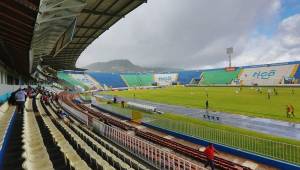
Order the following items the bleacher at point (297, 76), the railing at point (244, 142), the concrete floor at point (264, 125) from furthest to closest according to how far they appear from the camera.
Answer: the bleacher at point (297, 76) < the concrete floor at point (264, 125) < the railing at point (244, 142)

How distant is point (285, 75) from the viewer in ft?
252

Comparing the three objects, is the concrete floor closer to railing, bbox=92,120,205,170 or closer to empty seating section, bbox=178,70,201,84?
railing, bbox=92,120,205,170

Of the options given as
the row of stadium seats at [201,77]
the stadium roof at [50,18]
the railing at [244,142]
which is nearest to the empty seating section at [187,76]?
the row of stadium seats at [201,77]

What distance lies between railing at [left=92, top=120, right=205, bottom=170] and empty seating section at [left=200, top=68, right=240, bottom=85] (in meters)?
80.0

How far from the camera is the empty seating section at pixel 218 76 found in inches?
3620

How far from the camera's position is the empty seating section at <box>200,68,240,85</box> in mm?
91938

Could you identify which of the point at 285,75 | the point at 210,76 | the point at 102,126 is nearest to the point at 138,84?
the point at 210,76

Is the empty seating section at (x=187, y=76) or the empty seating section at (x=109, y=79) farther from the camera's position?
the empty seating section at (x=187, y=76)

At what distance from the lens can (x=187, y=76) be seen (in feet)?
376

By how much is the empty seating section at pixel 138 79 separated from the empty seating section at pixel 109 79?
3.22 metres

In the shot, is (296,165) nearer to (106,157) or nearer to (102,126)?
(106,157)

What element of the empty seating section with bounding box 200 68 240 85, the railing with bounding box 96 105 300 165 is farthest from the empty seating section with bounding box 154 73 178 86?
the railing with bounding box 96 105 300 165

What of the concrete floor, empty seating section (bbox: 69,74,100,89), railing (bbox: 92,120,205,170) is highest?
empty seating section (bbox: 69,74,100,89)

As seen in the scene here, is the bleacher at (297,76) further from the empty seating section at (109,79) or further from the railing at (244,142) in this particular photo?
the railing at (244,142)
